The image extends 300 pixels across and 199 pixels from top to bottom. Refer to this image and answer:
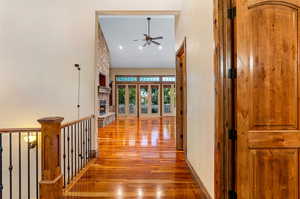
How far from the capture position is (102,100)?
30.3ft

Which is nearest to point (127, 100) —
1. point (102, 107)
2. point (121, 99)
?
point (121, 99)

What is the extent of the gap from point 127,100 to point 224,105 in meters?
10.9

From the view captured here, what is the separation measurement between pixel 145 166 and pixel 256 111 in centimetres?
224

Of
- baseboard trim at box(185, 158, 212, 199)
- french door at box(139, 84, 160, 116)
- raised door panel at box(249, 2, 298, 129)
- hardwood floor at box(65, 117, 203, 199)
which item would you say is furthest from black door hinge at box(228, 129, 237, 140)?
french door at box(139, 84, 160, 116)

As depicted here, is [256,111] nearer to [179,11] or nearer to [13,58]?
[179,11]

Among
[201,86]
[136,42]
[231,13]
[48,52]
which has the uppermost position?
[136,42]

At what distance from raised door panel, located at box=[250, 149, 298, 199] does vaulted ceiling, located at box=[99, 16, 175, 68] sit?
24.0ft

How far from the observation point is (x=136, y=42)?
1025cm

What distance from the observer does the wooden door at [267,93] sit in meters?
1.91

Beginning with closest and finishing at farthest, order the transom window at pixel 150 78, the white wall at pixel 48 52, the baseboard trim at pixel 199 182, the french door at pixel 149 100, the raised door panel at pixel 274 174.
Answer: the raised door panel at pixel 274 174 < the baseboard trim at pixel 199 182 < the white wall at pixel 48 52 < the transom window at pixel 150 78 < the french door at pixel 149 100

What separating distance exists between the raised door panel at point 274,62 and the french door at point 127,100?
11042 mm

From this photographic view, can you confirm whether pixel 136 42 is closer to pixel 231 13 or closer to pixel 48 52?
pixel 48 52

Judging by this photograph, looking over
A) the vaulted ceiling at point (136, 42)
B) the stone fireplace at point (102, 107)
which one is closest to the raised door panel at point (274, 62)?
the vaulted ceiling at point (136, 42)

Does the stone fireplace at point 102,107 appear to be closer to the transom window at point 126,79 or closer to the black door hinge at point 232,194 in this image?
the transom window at point 126,79
